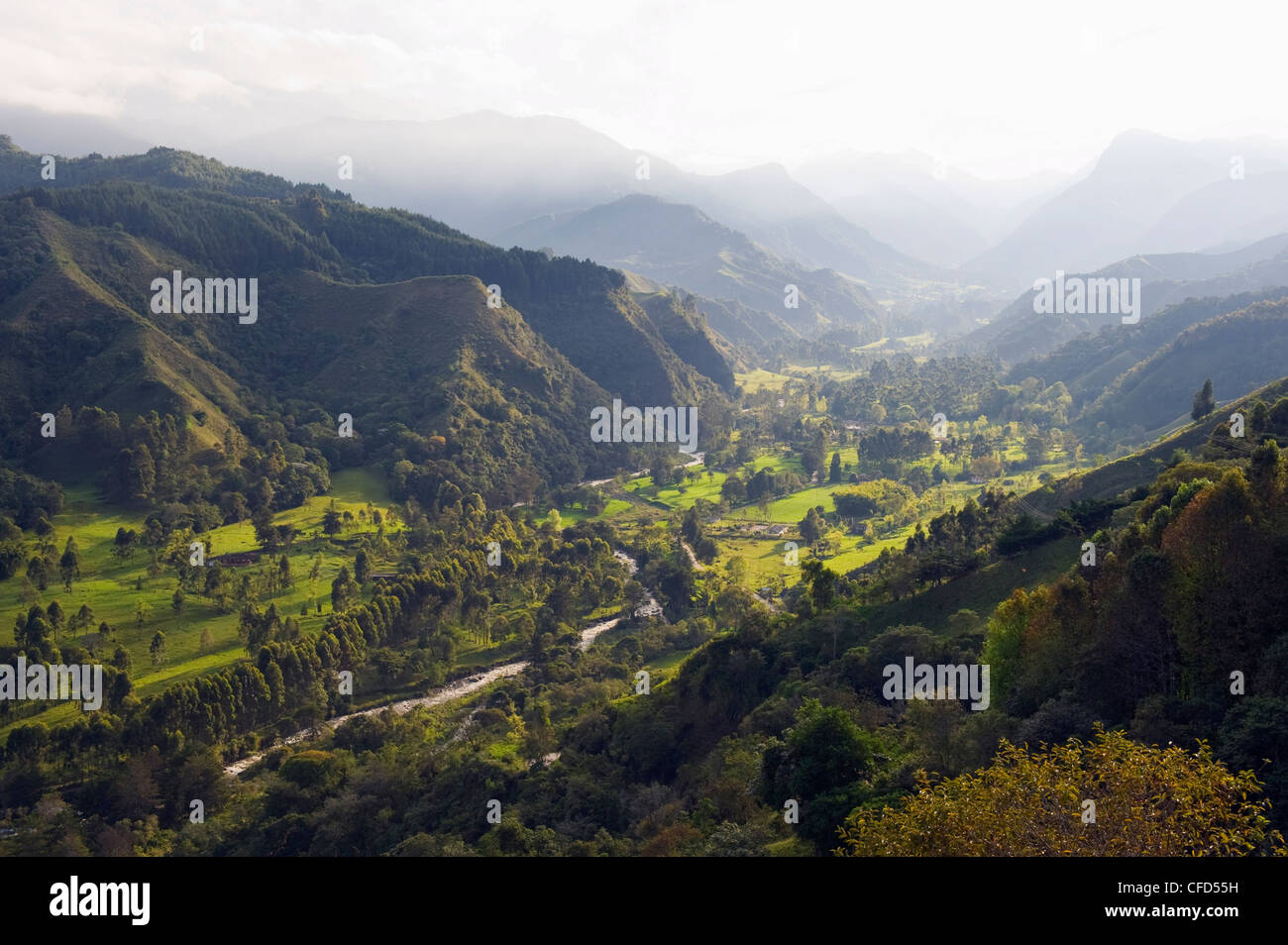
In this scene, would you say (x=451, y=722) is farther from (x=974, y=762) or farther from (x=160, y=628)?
(x=974, y=762)

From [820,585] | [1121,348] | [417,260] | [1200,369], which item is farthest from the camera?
[1121,348]

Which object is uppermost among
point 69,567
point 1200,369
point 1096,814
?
point 1200,369

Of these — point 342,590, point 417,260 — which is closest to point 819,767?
point 342,590

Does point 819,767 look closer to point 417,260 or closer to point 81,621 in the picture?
point 81,621

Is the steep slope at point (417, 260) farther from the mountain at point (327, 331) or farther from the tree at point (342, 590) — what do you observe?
the tree at point (342, 590)

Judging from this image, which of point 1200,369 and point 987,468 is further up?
point 1200,369
